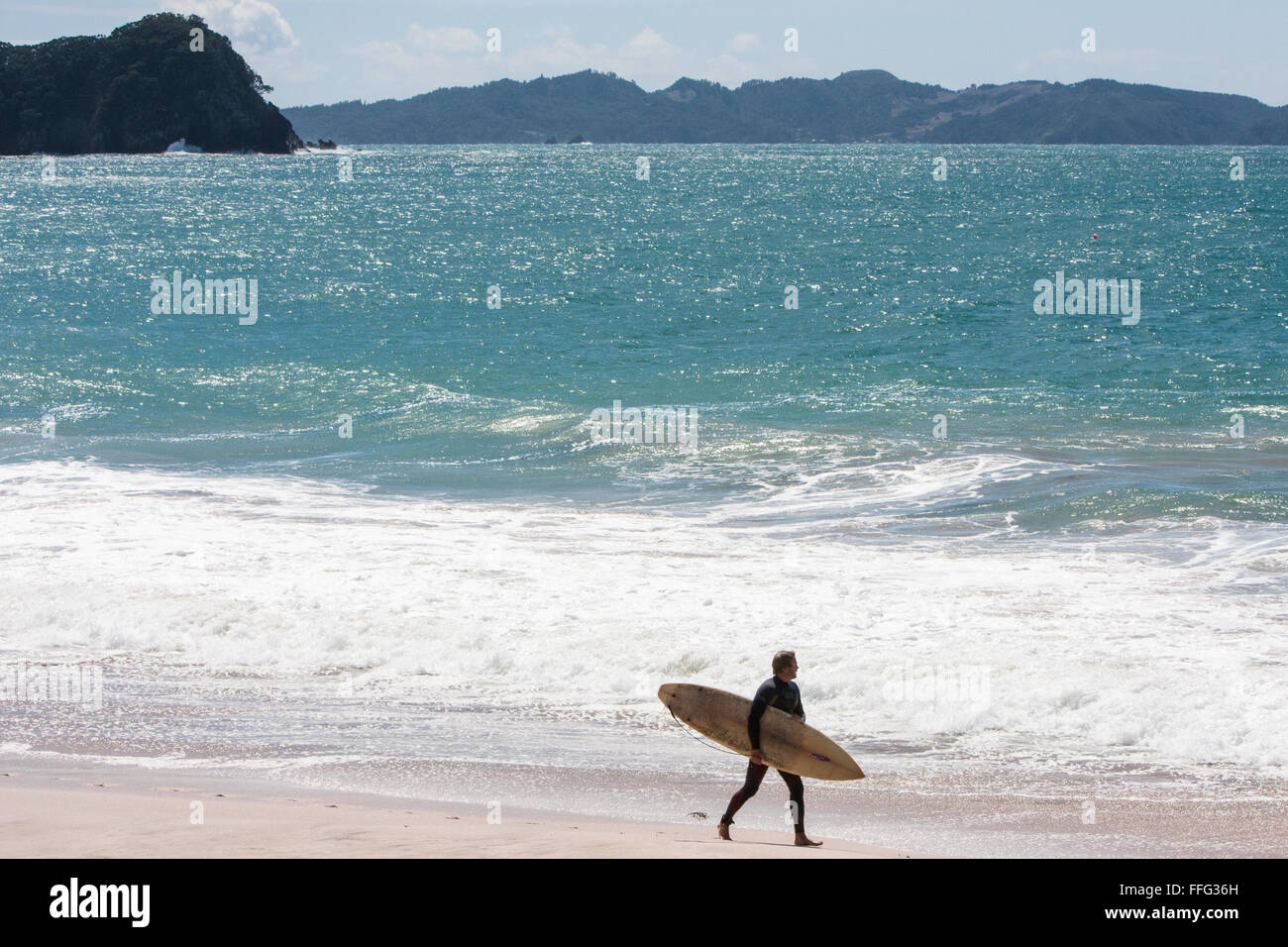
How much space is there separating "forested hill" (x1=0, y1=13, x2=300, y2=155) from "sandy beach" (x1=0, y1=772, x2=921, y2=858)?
162m

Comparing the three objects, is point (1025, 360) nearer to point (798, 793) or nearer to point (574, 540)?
point (574, 540)

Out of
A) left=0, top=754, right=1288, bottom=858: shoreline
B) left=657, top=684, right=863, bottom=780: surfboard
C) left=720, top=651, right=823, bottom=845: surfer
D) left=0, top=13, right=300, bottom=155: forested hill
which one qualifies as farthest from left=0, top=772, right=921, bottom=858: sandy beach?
left=0, top=13, right=300, bottom=155: forested hill

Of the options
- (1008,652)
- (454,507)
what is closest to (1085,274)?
(454,507)

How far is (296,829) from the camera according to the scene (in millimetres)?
7617

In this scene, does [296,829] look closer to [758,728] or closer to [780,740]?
[758,728]

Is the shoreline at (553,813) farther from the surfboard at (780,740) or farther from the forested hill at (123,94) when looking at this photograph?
the forested hill at (123,94)

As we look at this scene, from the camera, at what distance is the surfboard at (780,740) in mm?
7969

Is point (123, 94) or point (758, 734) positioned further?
point (123, 94)

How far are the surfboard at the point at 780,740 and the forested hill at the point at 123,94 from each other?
162868 mm

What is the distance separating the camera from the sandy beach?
23.3 ft

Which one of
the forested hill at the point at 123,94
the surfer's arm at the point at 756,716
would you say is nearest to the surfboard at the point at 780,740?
the surfer's arm at the point at 756,716

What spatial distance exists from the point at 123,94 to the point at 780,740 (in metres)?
168

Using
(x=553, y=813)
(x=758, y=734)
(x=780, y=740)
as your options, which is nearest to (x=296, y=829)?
(x=553, y=813)

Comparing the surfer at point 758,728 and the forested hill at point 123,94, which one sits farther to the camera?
the forested hill at point 123,94
